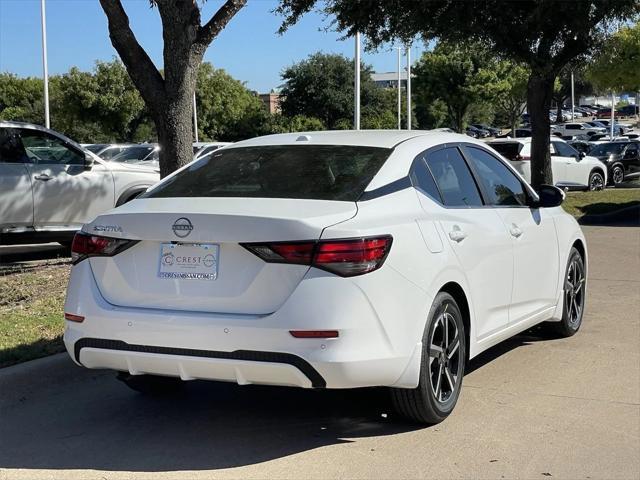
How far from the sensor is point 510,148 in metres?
21.4

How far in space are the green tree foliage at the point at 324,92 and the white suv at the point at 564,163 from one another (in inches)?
1085

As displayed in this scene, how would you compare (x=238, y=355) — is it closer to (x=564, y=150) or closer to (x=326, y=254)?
(x=326, y=254)

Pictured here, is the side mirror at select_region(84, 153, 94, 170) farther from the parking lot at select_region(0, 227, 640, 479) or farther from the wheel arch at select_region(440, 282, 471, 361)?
the wheel arch at select_region(440, 282, 471, 361)

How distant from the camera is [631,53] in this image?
3625 cm

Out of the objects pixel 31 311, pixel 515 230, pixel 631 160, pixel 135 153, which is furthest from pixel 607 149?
pixel 31 311

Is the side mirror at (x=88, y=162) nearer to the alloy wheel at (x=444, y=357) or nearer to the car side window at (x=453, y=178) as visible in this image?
the car side window at (x=453, y=178)

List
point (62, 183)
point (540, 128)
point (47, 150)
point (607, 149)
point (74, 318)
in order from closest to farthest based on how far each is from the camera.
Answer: point (74, 318), point (62, 183), point (47, 150), point (540, 128), point (607, 149)

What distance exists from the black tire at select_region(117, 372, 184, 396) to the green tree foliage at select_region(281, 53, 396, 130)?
152 ft

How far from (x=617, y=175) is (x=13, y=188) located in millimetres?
21843

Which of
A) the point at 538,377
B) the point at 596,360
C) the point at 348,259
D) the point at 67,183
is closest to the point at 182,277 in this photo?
the point at 348,259

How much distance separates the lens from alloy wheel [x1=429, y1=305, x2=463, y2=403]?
479 cm

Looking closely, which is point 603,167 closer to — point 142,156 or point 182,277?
point 142,156

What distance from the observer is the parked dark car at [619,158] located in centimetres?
2753

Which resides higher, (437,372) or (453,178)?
(453,178)
